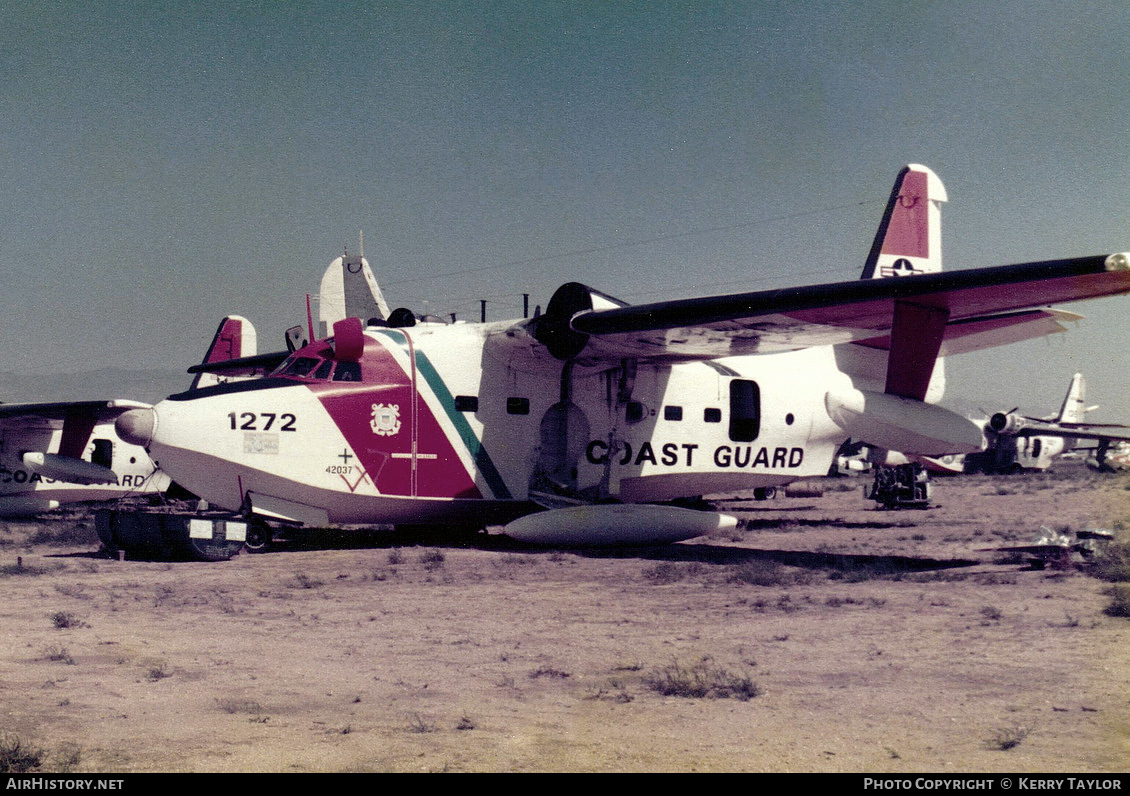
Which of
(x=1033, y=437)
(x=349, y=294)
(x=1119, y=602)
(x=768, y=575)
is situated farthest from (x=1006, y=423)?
(x=1119, y=602)

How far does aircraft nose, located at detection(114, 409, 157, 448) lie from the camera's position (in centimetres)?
1286

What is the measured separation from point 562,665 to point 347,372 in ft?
27.8

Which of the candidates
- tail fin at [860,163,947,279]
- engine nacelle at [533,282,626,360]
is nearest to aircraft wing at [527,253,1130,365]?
engine nacelle at [533,282,626,360]

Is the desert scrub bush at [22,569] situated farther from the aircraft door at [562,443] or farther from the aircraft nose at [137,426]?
the aircraft door at [562,443]

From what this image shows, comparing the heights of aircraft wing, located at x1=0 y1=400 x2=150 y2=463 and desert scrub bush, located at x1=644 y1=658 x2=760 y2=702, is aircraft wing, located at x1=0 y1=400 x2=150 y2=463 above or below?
above

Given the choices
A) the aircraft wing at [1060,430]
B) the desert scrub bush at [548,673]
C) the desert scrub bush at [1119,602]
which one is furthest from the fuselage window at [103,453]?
the aircraft wing at [1060,430]

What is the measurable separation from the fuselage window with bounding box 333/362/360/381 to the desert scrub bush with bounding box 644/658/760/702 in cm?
888

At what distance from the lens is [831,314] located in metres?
13.0

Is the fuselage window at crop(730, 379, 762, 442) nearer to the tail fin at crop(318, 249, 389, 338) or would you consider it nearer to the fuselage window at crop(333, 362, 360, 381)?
the fuselage window at crop(333, 362, 360, 381)

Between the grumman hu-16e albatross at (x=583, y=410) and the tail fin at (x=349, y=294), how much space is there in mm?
13429

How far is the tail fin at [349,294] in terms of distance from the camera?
2958 cm

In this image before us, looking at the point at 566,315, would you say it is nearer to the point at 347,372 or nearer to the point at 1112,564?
the point at 347,372

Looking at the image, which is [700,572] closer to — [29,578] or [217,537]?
[217,537]

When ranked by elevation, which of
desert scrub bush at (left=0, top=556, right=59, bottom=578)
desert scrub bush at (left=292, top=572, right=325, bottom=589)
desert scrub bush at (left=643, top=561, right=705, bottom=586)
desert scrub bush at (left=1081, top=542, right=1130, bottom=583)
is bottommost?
desert scrub bush at (left=0, top=556, right=59, bottom=578)
